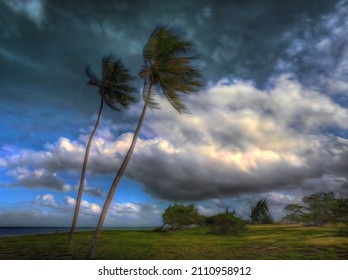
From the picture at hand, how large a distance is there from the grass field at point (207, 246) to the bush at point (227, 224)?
29.3 inches

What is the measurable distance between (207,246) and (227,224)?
4705mm

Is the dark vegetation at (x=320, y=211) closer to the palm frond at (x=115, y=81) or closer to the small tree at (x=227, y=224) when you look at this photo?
the small tree at (x=227, y=224)

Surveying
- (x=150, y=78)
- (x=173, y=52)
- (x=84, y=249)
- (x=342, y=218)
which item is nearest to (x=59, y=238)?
(x=84, y=249)

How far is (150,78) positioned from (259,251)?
1078 centimetres

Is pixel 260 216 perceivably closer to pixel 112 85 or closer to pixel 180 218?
pixel 180 218

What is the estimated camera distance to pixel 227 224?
22031 mm

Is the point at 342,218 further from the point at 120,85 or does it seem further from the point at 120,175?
the point at 120,85

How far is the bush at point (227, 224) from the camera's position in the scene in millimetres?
21703

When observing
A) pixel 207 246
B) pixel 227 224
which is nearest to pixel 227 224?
pixel 227 224

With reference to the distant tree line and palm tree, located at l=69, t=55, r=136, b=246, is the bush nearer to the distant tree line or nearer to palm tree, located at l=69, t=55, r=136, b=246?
the distant tree line

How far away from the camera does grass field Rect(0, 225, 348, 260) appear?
52.2 ft

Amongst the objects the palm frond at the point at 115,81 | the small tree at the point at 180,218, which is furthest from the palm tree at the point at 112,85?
the small tree at the point at 180,218

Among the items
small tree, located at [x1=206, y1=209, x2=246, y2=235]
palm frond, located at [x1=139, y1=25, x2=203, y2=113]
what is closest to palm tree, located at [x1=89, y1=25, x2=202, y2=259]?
palm frond, located at [x1=139, y1=25, x2=203, y2=113]

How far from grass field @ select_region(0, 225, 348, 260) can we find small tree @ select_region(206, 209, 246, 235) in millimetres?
750
